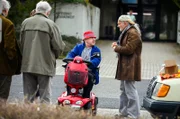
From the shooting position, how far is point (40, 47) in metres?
7.15

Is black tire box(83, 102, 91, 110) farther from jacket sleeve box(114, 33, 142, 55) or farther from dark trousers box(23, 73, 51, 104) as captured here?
jacket sleeve box(114, 33, 142, 55)

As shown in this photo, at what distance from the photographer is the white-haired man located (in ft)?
23.1

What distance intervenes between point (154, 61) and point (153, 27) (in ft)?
43.3

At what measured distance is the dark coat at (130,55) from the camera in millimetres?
7867

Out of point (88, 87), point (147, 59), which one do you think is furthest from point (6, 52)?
point (147, 59)

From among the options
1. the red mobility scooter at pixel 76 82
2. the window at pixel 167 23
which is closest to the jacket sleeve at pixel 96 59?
the red mobility scooter at pixel 76 82

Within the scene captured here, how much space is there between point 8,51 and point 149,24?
27.3 meters

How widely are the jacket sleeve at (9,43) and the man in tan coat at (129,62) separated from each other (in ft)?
5.88

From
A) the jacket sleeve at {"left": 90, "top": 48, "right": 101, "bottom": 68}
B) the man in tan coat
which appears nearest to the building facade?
the man in tan coat

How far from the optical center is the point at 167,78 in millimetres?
7105

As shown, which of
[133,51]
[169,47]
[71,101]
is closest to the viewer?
[71,101]

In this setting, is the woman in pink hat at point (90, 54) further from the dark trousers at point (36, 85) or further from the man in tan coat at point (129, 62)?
the dark trousers at point (36, 85)

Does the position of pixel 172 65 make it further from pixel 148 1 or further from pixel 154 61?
pixel 148 1

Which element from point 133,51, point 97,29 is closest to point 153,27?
point 97,29
